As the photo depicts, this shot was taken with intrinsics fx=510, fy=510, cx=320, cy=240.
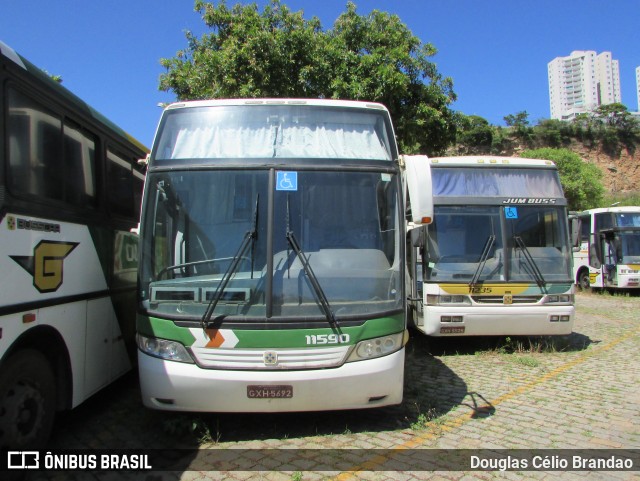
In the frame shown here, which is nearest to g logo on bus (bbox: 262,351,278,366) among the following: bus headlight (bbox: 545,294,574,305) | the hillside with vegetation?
bus headlight (bbox: 545,294,574,305)

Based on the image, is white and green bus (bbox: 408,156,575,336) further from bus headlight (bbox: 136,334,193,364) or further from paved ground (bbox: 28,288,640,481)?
bus headlight (bbox: 136,334,193,364)

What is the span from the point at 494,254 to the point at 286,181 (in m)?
4.56

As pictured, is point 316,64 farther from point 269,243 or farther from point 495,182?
point 269,243

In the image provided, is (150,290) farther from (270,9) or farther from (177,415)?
(270,9)

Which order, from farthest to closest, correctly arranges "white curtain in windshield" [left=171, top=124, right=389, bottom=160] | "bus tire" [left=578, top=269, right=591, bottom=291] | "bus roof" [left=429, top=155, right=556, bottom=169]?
1. "bus tire" [left=578, top=269, right=591, bottom=291]
2. "bus roof" [left=429, top=155, right=556, bottom=169]
3. "white curtain in windshield" [left=171, top=124, right=389, bottom=160]

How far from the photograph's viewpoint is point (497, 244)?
7938 mm

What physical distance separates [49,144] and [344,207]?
2557mm

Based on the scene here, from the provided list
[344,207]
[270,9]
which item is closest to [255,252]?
[344,207]

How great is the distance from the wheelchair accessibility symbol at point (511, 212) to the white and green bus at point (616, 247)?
10.6m

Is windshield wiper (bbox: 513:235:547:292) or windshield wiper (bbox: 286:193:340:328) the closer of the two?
windshield wiper (bbox: 286:193:340:328)

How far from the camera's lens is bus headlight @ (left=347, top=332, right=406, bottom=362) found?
431 centimetres

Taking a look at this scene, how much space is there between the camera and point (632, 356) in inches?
313

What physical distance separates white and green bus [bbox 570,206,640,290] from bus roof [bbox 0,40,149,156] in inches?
622

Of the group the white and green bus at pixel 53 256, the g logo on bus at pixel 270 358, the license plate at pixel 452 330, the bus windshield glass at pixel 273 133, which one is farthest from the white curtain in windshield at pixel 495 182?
the white and green bus at pixel 53 256
